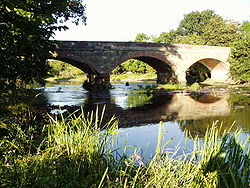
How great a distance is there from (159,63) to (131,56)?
5.04 m

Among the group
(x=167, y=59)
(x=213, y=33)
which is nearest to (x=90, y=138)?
(x=167, y=59)

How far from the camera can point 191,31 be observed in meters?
63.6

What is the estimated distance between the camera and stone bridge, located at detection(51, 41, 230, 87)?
19578mm

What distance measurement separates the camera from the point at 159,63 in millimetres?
25656

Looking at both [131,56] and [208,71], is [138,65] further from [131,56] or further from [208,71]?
[131,56]

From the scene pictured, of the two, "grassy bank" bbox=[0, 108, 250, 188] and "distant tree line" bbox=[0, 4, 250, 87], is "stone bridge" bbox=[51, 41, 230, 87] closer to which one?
"distant tree line" bbox=[0, 4, 250, 87]

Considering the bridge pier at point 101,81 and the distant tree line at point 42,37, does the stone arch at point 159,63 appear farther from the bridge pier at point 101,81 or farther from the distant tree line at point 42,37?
the distant tree line at point 42,37

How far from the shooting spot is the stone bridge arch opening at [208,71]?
2992 cm

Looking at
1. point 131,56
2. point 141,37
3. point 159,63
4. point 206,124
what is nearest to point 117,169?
point 206,124

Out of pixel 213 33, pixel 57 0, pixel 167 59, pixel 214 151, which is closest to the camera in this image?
pixel 214 151

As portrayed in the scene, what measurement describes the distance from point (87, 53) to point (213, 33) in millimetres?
26431

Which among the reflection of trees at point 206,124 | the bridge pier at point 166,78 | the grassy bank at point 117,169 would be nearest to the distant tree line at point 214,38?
the bridge pier at point 166,78

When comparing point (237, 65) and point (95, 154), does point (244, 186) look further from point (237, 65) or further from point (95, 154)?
point (237, 65)

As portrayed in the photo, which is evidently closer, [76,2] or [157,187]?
[157,187]
